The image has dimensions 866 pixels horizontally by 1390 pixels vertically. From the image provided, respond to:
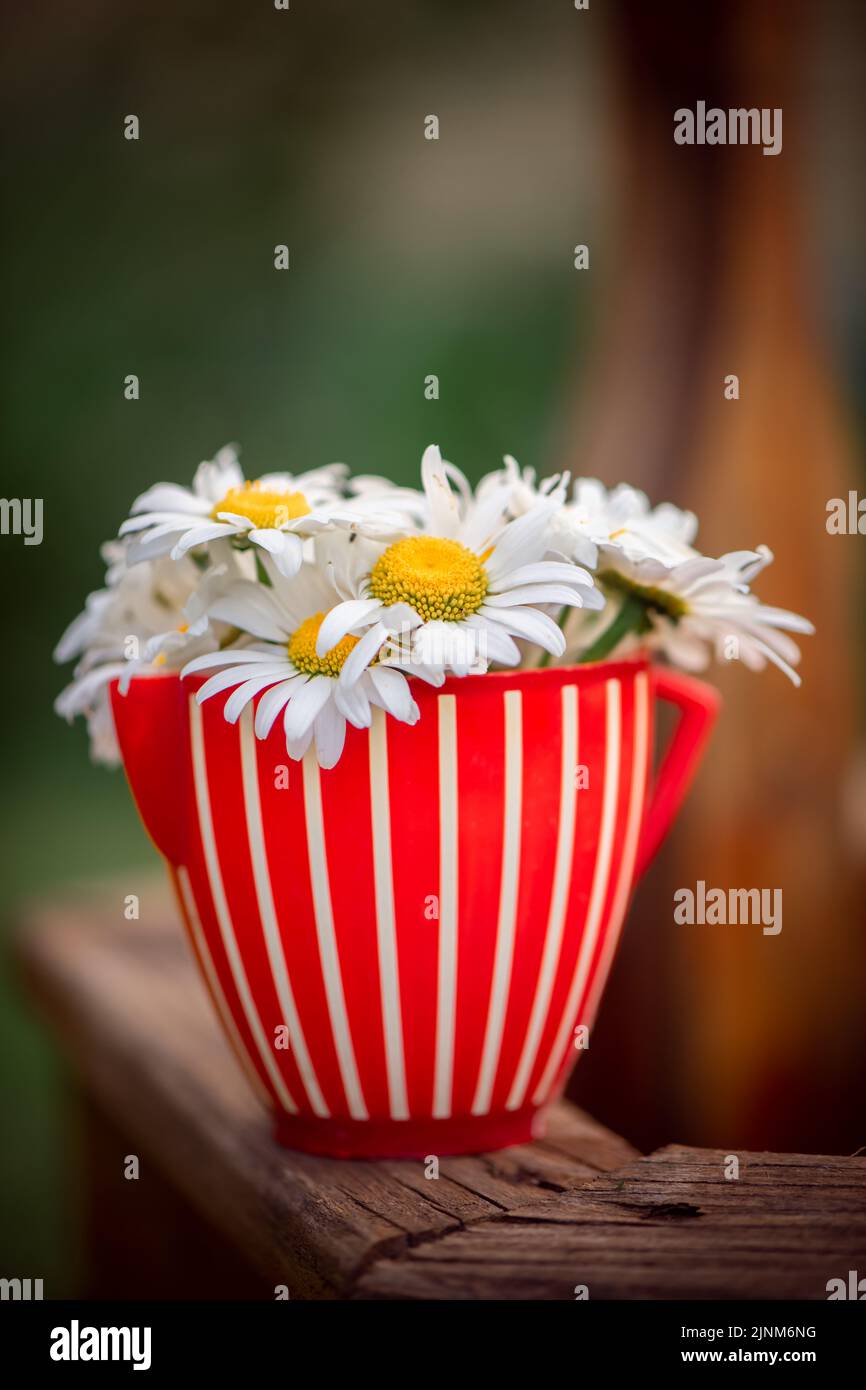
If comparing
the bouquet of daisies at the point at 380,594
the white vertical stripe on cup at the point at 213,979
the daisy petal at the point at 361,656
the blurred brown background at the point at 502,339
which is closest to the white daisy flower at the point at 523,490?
the bouquet of daisies at the point at 380,594

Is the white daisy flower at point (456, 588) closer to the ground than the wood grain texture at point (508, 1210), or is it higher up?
higher up

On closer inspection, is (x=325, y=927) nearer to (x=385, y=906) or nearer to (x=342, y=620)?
(x=385, y=906)

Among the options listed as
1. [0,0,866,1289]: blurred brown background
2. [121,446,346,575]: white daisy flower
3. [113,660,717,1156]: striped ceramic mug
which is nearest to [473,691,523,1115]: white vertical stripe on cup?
[113,660,717,1156]: striped ceramic mug

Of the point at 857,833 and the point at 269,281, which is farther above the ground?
the point at 269,281

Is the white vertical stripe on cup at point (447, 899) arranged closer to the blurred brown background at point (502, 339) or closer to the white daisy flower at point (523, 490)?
the white daisy flower at point (523, 490)
